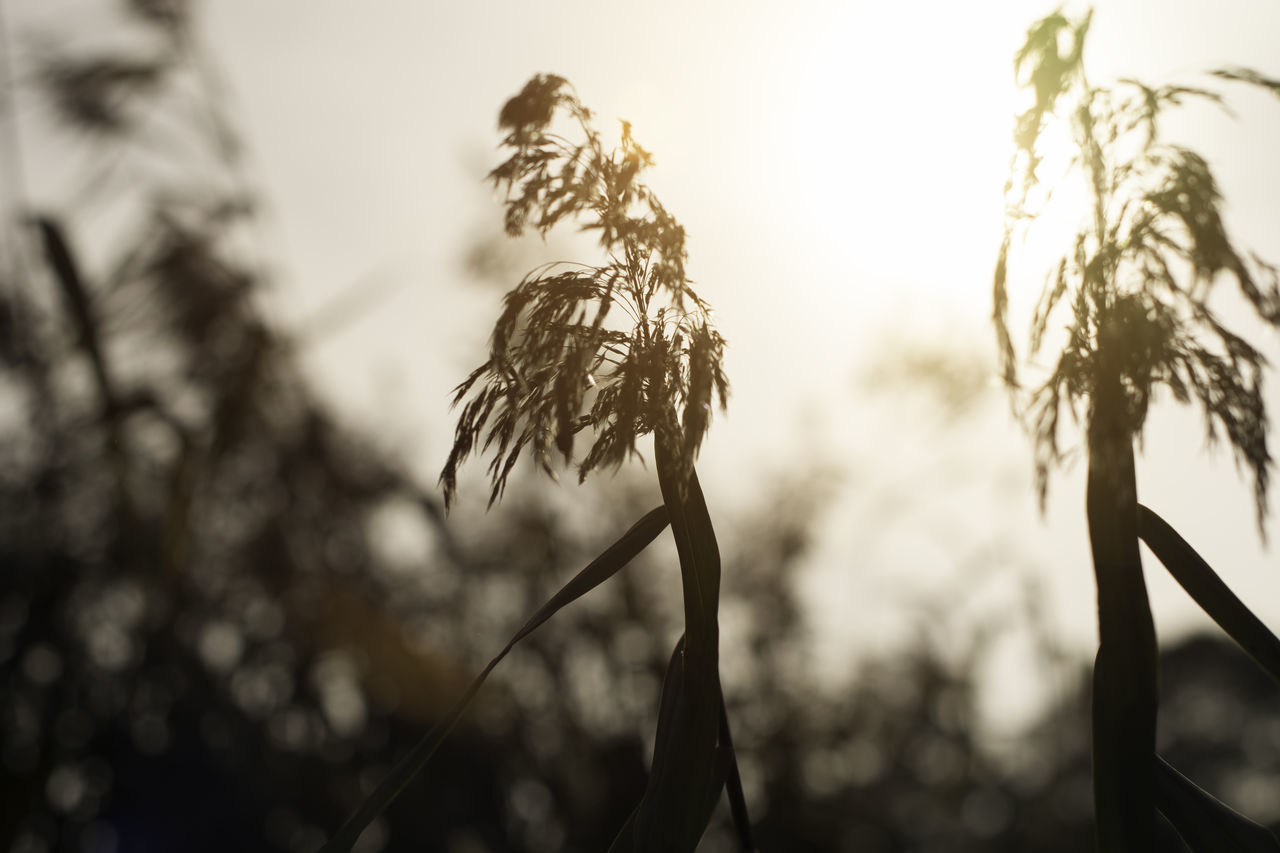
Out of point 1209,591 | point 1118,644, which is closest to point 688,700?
point 1118,644

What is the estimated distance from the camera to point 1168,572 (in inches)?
38.0

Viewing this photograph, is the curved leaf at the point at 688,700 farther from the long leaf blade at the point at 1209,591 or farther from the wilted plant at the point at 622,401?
the long leaf blade at the point at 1209,591

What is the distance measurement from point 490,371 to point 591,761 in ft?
24.3

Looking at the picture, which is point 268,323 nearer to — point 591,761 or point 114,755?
point 114,755

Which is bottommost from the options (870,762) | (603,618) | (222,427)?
(870,762)

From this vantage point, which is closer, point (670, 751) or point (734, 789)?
point (670, 751)

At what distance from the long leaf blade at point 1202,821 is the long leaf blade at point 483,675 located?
485 mm

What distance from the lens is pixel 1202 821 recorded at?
35.5 inches

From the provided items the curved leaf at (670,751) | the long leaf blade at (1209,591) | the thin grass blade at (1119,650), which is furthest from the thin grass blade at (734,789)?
the long leaf blade at (1209,591)

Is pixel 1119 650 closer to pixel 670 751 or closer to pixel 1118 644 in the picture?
pixel 1118 644

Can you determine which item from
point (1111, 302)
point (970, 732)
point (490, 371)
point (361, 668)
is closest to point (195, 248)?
point (490, 371)

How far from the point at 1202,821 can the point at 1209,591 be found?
20 centimetres

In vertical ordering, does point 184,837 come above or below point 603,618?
below

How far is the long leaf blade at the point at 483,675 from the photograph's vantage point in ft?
2.93
